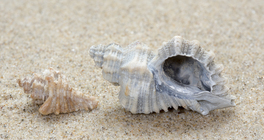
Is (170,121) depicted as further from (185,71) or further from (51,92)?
(51,92)

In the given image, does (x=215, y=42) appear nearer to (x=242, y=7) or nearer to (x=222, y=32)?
(x=222, y=32)

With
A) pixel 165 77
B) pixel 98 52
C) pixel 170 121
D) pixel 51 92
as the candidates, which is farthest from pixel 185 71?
pixel 51 92

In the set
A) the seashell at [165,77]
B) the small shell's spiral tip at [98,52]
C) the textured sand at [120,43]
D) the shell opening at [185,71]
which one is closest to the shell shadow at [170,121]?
the textured sand at [120,43]

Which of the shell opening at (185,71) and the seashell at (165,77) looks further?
the shell opening at (185,71)

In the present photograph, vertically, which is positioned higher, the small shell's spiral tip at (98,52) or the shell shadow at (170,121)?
the small shell's spiral tip at (98,52)

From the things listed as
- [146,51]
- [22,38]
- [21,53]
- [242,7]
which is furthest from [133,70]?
[242,7]

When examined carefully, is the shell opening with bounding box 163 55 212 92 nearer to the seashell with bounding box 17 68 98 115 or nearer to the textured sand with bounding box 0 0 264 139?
the textured sand with bounding box 0 0 264 139

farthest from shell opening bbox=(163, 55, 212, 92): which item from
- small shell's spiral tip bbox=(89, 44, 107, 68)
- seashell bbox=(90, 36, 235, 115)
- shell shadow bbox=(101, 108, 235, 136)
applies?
small shell's spiral tip bbox=(89, 44, 107, 68)

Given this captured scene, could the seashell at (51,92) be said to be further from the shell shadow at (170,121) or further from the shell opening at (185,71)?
the shell opening at (185,71)
